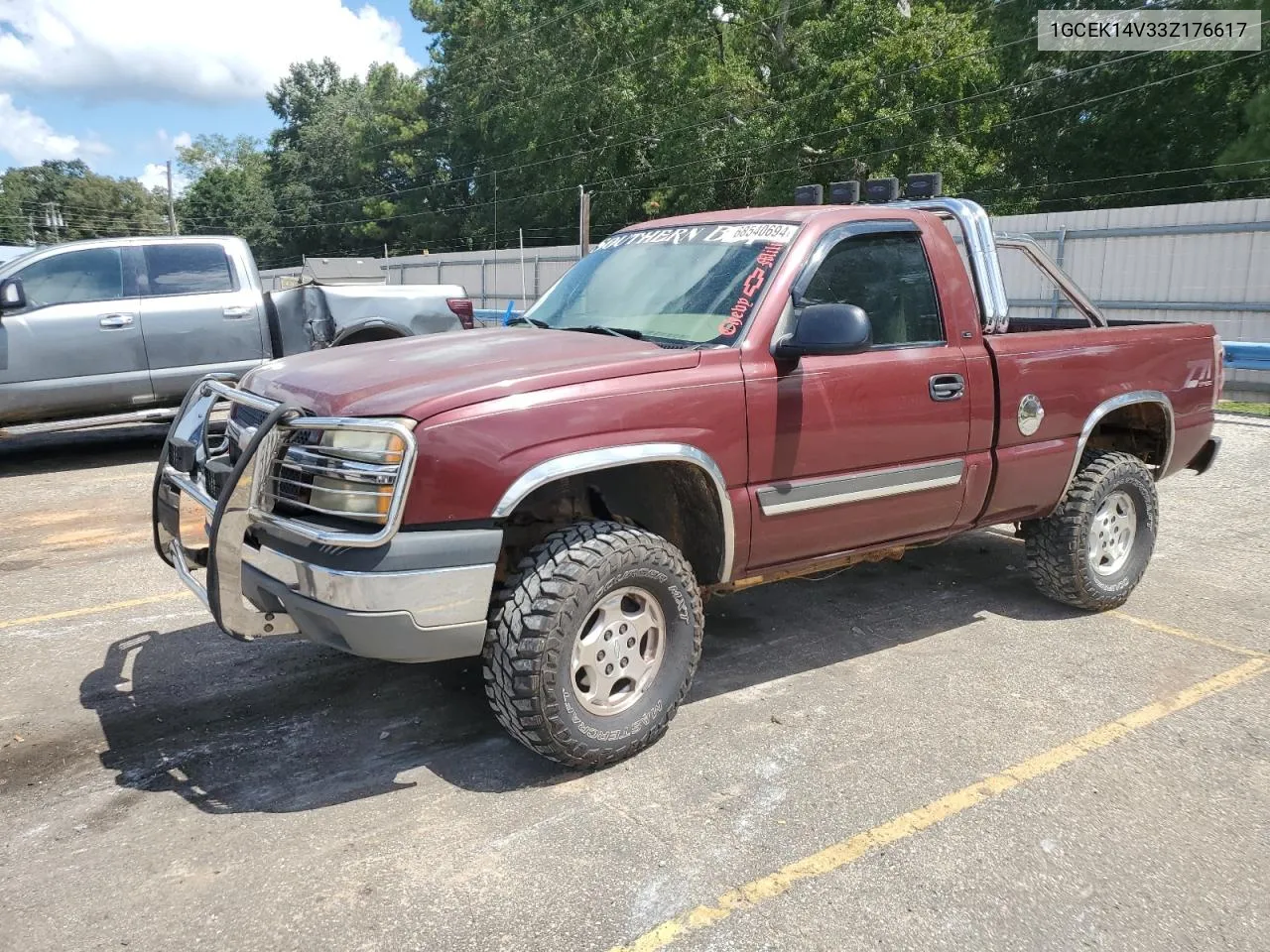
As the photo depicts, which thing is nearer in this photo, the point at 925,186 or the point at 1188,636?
the point at 1188,636

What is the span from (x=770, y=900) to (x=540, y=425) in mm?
1584

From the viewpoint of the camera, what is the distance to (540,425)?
3.29m

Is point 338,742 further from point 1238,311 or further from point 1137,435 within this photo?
point 1238,311

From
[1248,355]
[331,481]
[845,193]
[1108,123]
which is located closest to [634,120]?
[1108,123]

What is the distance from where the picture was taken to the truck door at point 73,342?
337 inches

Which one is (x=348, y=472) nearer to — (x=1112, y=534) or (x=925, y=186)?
(x=925, y=186)

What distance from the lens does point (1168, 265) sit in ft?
54.1

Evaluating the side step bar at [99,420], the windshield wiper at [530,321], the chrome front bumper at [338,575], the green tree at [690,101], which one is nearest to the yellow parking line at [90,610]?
the chrome front bumper at [338,575]

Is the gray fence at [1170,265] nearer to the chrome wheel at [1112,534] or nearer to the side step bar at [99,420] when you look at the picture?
the chrome wheel at [1112,534]

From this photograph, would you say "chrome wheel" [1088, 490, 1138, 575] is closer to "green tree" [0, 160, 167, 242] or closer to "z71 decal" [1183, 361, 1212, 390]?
"z71 decal" [1183, 361, 1212, 390]

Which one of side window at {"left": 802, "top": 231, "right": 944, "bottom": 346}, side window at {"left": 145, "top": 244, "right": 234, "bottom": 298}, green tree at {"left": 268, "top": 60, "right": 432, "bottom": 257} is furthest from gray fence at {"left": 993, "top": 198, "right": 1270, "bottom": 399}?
green tree at {"left": 268, "top": 60, "right": 432, "bottom": 257}

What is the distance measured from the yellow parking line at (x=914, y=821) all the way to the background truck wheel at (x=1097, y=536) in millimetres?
852

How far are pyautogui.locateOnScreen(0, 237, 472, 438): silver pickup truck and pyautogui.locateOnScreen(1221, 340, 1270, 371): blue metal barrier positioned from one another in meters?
9.86

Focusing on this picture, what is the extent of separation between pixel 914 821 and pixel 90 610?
424 cm
